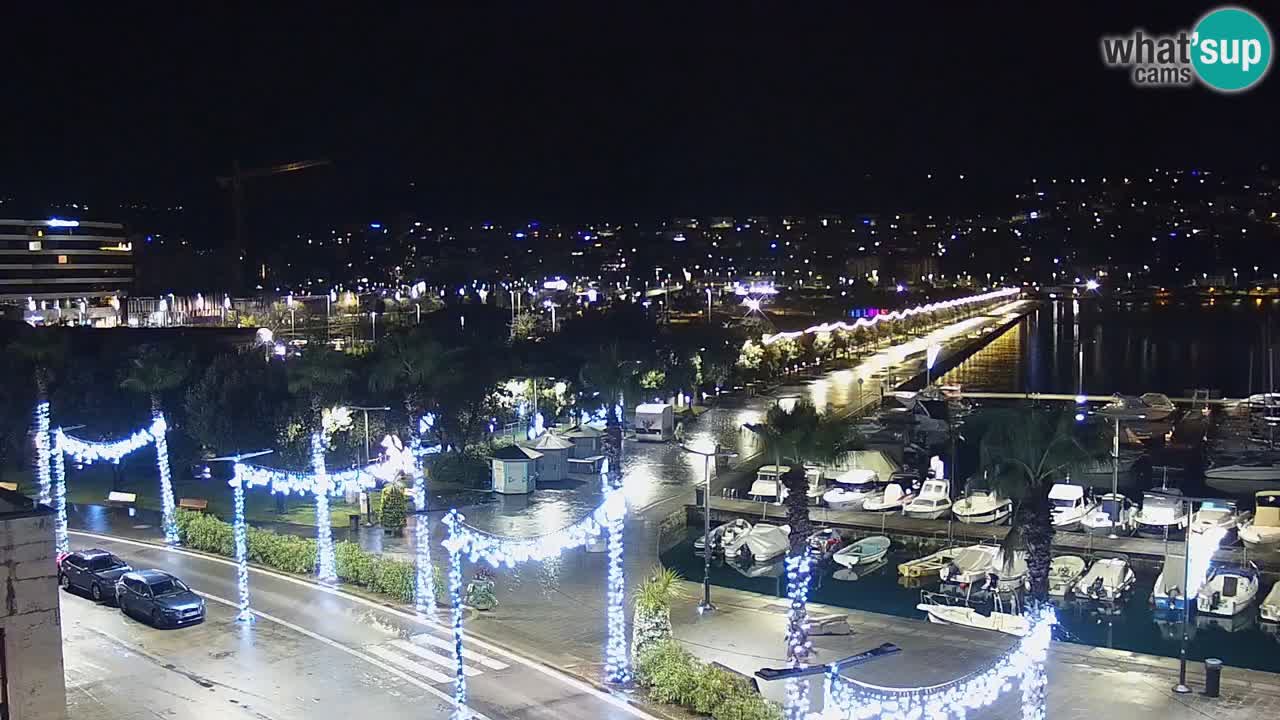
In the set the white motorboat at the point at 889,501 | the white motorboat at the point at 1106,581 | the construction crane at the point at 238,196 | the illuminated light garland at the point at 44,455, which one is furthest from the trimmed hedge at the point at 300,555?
the construction crane at the point at 238,196

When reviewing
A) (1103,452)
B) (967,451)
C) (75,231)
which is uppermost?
(75,231)

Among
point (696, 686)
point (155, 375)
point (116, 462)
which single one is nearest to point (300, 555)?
point (696, 686)

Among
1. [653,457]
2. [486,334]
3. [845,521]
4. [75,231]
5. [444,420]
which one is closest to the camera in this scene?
[845,521]

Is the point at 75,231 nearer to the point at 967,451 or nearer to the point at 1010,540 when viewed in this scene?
the point at 967,451

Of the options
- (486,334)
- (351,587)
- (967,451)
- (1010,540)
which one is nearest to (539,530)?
(351,587)

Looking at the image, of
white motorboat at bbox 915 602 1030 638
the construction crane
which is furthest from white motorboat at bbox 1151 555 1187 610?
the construction crane
